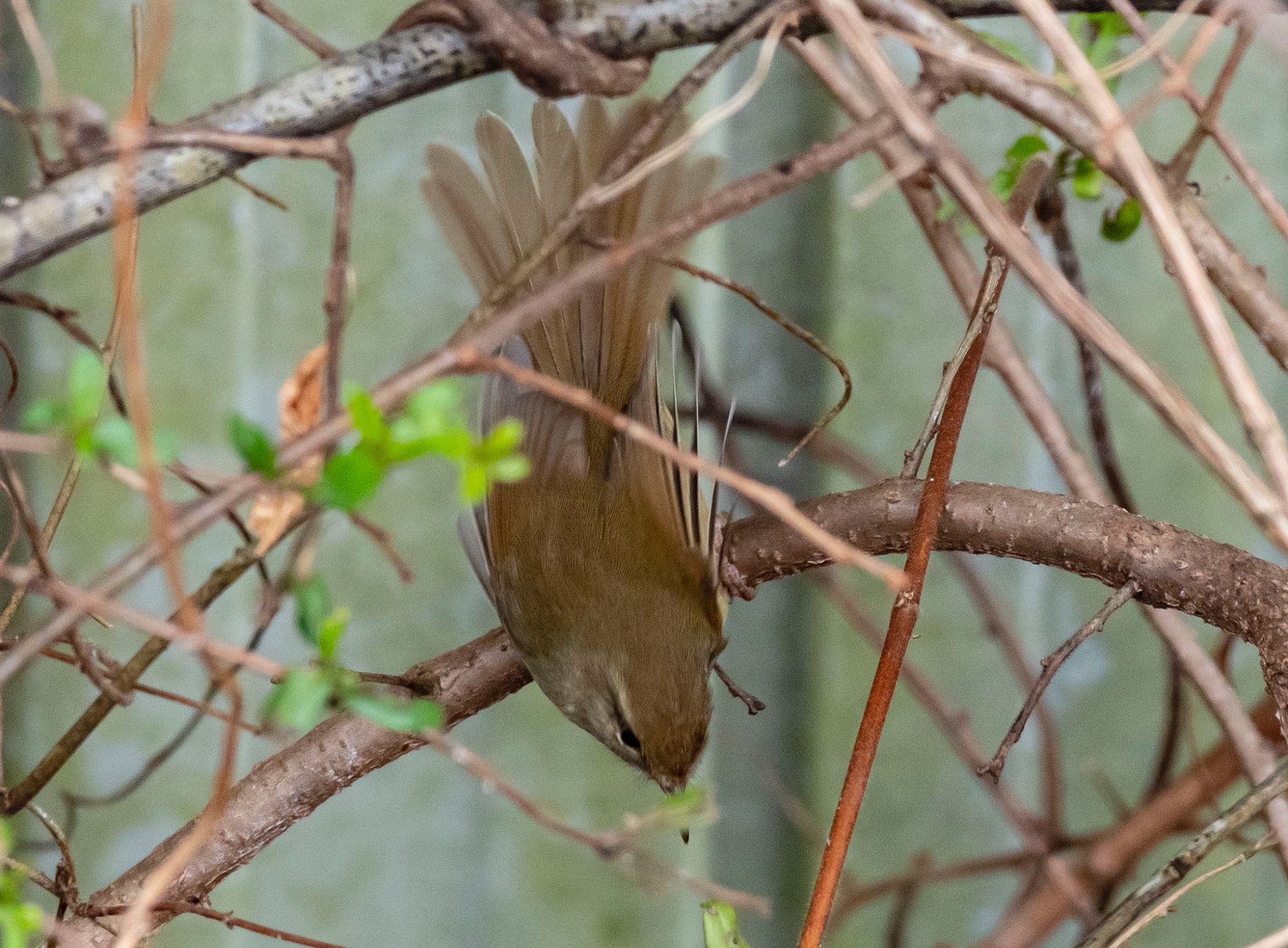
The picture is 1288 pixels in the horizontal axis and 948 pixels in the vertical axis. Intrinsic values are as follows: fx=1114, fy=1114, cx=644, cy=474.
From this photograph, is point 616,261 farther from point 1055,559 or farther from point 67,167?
point 1055,559

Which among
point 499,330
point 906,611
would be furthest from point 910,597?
point 499,330

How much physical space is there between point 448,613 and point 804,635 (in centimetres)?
51

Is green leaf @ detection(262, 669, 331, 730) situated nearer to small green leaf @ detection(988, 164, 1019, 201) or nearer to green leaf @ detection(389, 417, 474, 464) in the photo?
green leaf @ detection(389, 417, 474, 464)

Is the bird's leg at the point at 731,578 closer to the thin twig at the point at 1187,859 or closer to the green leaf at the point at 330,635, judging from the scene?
the thin twig at the point at 1187,859

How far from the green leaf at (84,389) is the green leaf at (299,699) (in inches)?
4.4

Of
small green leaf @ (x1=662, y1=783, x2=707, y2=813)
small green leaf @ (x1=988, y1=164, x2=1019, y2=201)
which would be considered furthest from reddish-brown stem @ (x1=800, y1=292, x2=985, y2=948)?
small green leaf @ (x1=988, y1=164, x2=1019, y2=201)

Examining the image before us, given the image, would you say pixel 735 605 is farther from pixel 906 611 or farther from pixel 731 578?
pixel 906 611

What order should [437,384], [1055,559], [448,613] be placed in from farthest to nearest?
[448,613]
[1055,559]
[437,384]

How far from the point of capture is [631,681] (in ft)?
3.09

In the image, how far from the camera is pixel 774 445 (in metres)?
1.51

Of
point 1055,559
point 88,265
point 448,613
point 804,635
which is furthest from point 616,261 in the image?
point 804,635

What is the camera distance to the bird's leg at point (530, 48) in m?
0.50

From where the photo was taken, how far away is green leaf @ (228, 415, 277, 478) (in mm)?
362

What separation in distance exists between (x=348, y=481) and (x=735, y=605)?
1.18 meters
